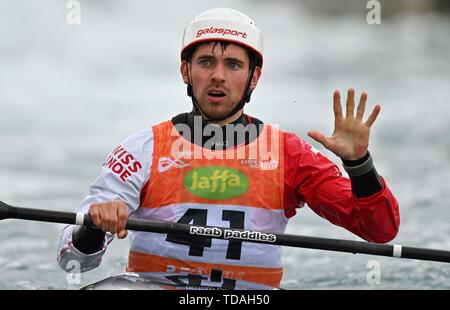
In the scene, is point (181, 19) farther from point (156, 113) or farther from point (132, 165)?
point (132, 165)

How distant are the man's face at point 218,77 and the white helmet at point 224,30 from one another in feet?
0.12

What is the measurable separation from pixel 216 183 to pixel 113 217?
0.62 m

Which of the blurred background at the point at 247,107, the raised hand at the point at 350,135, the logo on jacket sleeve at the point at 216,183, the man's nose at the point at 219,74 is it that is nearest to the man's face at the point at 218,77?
the man's nose at the point at 219,74

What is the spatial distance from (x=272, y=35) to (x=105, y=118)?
480 cm

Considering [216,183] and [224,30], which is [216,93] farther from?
[216,183]

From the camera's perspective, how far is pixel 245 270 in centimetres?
413

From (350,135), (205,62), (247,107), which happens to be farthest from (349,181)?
(247,107)

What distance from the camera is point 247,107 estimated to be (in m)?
12.6

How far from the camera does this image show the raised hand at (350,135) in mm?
3910

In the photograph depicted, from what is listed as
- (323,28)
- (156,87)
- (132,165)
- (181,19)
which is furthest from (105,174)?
(323,28)

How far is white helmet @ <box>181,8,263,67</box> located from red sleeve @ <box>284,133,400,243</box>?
1.63 feet

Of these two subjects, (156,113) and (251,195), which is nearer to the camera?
(251,195)

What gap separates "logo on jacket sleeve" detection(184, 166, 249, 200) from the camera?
4.18 m

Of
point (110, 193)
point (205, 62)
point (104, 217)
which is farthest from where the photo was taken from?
point (205, 62)
